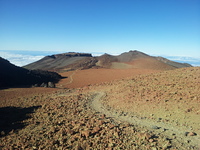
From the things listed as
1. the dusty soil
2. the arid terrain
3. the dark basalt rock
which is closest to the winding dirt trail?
the arid terrain

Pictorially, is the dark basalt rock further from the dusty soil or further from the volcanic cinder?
the volcanic cinder

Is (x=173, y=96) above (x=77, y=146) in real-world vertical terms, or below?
above

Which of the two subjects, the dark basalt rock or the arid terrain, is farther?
the dark basalt rock

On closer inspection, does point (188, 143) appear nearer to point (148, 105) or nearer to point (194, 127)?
point (194, 127)

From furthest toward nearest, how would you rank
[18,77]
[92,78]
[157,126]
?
[92,78], [18,77], [157,126]

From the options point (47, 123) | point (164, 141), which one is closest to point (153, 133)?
point (164, 141)

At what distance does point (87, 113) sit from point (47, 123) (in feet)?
5.79

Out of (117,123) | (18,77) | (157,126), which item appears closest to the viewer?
(157,126)

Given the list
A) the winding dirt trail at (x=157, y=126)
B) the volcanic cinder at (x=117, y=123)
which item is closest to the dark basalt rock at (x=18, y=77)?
the volcanic cinder at (x=117, y=123)

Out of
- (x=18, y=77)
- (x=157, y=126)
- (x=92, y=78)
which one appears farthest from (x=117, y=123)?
(x=18, y=77)

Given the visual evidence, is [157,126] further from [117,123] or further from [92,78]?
[92,78]

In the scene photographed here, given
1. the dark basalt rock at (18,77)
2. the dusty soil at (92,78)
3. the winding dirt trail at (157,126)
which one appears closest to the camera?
the winding dirt trail at (157,126)

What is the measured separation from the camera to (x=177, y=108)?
6.02 metres

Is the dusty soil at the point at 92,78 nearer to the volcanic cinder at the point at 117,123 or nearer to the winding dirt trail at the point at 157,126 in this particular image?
the volcanic cinder at the point at 117,123
